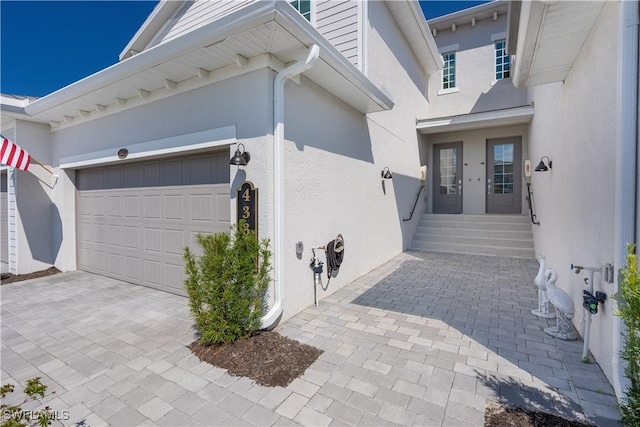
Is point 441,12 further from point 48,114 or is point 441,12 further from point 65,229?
point 65,229

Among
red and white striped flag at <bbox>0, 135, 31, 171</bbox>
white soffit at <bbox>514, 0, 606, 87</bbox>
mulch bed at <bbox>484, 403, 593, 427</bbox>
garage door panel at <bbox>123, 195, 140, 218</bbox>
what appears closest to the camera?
mulch bed at <bbox>484, 403, 593, 427</bbox>

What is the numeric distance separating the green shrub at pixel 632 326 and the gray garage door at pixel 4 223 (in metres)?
10.0

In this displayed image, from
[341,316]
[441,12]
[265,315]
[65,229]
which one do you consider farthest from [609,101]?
[441,12]

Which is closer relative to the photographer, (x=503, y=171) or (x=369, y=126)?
(x=369, y=126)

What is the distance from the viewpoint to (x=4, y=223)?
6.88 meters

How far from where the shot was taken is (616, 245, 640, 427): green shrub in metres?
1.56

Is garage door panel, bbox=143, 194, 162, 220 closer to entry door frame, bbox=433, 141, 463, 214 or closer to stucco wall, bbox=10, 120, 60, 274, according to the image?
stucco wall, bbox=10, 120, 60, 274

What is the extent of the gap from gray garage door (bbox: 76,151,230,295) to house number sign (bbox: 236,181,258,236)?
577 millimetres

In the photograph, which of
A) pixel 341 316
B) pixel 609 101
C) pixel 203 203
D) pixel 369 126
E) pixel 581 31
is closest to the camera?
pixel 609 101

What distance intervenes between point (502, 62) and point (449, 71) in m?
1.59

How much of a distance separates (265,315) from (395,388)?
1657 millimetres

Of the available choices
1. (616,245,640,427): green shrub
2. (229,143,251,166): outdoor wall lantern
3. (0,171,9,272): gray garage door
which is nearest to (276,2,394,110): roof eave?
(229,143,251,166): outdoor wall lantern

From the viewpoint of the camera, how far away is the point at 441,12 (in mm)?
9891

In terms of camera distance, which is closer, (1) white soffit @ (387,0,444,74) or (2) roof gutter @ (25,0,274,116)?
(2) roof gutter @ (25,0,274,116)
